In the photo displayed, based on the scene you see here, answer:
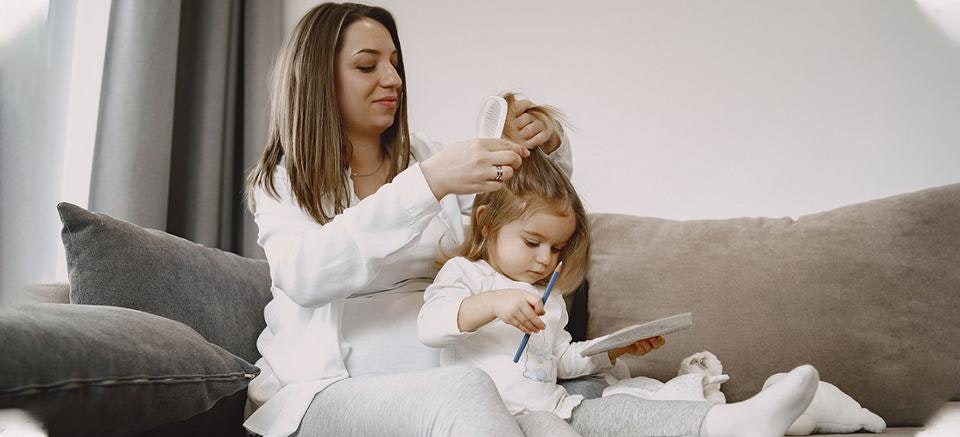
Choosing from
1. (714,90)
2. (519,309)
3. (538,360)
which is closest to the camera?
(519,309)

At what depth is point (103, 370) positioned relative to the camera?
2.72 feet

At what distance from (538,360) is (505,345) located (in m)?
0.06

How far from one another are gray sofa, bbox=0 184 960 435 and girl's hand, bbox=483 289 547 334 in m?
0.37

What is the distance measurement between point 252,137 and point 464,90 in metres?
0.68

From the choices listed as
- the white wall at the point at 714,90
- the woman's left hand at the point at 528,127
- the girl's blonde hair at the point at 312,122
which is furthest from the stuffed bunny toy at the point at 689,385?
the white wall at the point at 714,90

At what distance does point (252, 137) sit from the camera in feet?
7.93

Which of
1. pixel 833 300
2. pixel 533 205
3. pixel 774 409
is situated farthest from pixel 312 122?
pixel 833 300

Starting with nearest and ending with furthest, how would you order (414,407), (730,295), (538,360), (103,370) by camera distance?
1. (103,370)
2. (414,407)
3. (538,360)
4. (730,295)

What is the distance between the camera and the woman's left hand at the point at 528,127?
4.43 feet

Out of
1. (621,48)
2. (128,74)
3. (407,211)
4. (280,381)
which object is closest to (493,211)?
(407,211)

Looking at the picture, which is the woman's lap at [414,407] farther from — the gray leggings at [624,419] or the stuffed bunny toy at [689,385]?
the stuffed bunny toy at [689,385]

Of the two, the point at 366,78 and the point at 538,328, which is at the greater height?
the point at 366,78

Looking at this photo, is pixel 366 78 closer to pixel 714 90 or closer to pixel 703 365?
pixel 703 365

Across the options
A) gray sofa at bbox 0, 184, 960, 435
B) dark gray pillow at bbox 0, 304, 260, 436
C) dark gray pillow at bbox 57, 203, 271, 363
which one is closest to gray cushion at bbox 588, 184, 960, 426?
gray sofa at bbox 0, 184, 960, 435
